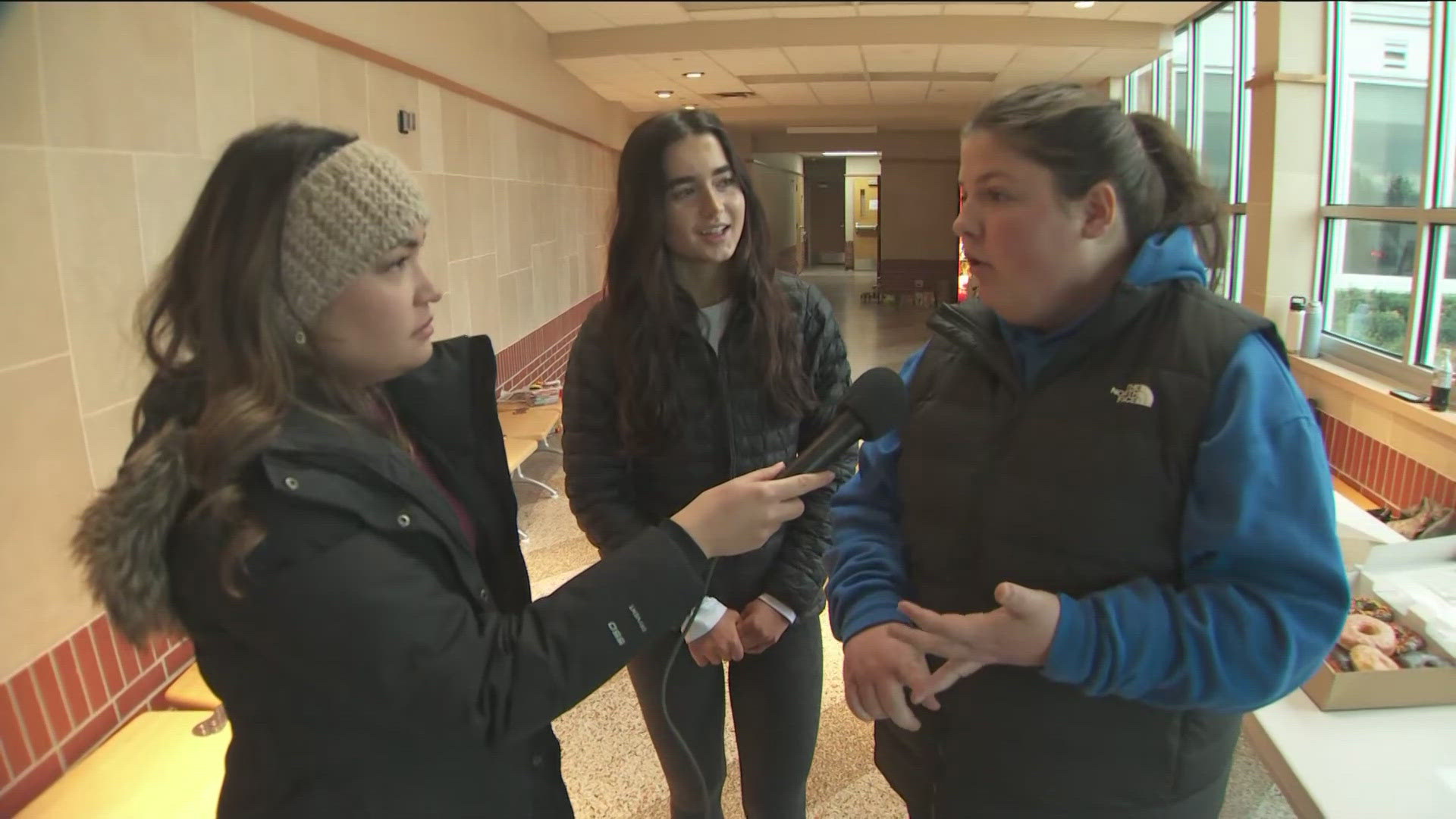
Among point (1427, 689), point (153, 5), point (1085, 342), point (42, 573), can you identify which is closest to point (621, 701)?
point (42, 573)

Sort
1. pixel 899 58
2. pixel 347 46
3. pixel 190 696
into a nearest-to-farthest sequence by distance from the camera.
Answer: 1. pixel 347 46
2. pixel 899 58
3. pixel 190 696

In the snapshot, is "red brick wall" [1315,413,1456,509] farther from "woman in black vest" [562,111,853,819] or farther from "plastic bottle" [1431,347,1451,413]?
"woman in black vest" [562,111,853,819]

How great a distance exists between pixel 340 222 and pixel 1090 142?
628 millimetres

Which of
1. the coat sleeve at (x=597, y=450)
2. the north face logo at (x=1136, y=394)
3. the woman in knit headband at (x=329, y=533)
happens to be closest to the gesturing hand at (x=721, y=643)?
the coat sleeve at (x=597, y=450)

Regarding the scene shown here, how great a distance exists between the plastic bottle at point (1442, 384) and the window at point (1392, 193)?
0.17 metres

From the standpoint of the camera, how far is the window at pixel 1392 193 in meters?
2.25

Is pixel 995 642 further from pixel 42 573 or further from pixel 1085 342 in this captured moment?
pixel 42 573

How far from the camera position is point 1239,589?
71 cm

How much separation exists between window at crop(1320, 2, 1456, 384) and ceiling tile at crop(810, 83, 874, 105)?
2029 millimetres

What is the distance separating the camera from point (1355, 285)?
2707 mm

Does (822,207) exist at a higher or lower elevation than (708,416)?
higher

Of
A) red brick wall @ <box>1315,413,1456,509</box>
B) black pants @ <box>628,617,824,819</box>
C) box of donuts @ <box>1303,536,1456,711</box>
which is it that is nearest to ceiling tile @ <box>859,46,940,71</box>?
black pants @ <box>628,617,824,819</box>

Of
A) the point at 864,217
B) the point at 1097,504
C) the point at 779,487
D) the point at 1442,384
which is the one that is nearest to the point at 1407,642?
the point at 1442,384

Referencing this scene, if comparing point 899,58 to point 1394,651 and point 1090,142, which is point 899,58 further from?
point 1394,651
